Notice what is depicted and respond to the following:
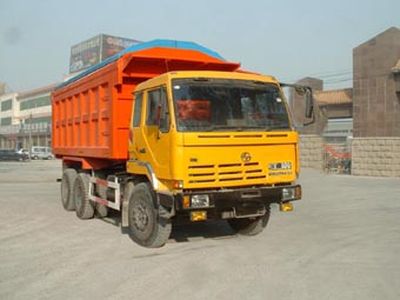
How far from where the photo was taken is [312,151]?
27.6 meters

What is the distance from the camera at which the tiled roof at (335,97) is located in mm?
29391

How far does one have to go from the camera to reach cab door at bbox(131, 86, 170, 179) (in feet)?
24.1

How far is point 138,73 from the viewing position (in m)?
9.00

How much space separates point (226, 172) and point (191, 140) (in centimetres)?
73

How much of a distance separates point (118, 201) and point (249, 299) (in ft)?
14.7

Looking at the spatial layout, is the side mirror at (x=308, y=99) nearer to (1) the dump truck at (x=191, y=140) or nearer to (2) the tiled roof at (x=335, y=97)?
(1) the dump truck at (x=191, y=140)

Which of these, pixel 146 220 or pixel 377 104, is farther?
pixel 377 104

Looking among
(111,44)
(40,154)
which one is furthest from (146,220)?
(111,44)

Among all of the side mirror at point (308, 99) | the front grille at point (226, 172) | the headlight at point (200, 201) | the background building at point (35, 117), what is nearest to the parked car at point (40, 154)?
the background building at point (35, 117)

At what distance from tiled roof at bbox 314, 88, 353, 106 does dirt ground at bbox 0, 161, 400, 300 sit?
1823 centimetres

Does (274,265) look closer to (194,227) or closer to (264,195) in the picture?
(264,195)

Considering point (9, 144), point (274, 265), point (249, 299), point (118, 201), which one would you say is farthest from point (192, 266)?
point (9, 144)

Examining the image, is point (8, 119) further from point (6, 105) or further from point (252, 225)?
point (252, 225)

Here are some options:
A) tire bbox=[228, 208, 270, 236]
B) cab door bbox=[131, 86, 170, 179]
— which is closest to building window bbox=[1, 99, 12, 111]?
tire bbox=[228, 208, 270, 236]
